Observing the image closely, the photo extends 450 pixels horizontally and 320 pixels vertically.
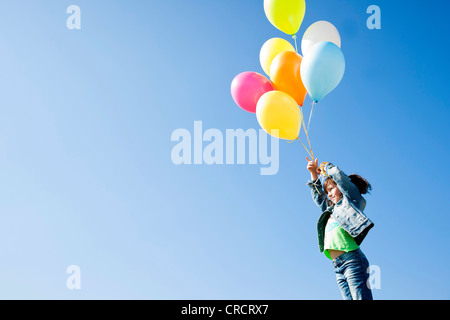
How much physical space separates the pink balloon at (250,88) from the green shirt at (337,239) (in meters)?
1.98

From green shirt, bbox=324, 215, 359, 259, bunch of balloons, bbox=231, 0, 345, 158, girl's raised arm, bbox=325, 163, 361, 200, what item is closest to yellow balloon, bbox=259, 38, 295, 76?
bunch of balloons, bbox=231, 0, 345, 158

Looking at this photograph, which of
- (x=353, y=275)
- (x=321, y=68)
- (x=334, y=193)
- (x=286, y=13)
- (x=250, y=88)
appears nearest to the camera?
(x=353, y=275)

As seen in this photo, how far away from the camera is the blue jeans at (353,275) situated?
376cm

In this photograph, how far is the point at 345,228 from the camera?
13.4 ft

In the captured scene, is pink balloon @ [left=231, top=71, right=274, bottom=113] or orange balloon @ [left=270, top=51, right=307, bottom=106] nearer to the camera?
orange balloon @ [left=270, top=51, right=307, bottom=106]

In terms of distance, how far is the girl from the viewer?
153 inches

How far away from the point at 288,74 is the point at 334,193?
163 cm

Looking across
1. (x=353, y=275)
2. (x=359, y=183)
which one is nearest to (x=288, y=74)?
(x=359, y=183)

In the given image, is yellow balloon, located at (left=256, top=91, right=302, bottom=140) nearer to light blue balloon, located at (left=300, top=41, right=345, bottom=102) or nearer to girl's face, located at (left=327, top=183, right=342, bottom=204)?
light blue balloon, located at (left=300, top=41, right=345, bottom=102)

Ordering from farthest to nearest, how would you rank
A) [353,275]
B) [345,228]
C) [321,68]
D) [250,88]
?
[250,88] < [321,68] < [345,228] < [353,275]

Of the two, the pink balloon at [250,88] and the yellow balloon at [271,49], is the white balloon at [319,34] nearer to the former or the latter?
the yellow balloon at [271,49]

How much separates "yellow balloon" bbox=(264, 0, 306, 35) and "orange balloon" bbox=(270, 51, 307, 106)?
669 millimetres

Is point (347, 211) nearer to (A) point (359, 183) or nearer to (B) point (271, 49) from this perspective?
(A) point (359, 183)
